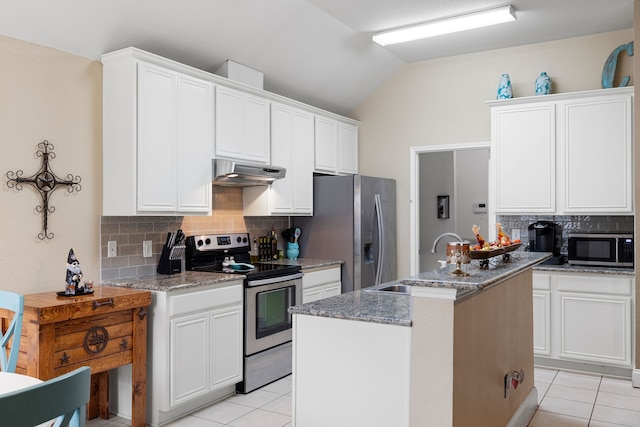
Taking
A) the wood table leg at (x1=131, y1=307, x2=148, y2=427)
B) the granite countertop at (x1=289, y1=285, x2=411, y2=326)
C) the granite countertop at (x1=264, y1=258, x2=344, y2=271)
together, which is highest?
the granite countertop at (x1=264, y1=258, x2=344, y2=271)

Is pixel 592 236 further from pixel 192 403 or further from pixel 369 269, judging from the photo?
pixel 192 403

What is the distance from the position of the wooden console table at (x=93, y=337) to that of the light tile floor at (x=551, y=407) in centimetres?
28

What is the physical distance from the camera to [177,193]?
12.3 ft

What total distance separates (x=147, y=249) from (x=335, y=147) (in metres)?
2.47

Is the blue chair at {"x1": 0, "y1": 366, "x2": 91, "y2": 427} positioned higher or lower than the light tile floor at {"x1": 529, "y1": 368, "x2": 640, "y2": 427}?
higher

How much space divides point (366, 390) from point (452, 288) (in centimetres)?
67

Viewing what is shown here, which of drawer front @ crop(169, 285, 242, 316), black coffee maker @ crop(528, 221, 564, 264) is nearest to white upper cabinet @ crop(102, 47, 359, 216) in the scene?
drawer front @ crop(169, 285, 242, 316)

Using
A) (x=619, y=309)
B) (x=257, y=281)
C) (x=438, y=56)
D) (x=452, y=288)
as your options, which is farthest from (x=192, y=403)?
(x=438, y=56)

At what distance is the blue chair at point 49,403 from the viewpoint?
3.71 ft

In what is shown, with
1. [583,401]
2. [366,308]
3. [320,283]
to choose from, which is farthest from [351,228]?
[366,308]

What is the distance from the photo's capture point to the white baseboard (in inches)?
125

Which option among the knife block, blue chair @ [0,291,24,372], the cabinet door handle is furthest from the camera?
the knife block

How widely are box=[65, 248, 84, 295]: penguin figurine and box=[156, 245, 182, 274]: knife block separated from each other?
2.54 ft

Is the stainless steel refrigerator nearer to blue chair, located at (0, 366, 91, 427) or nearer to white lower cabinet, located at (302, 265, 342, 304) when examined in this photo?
white lower cabinet, located at (302, 265, 342, 304)
